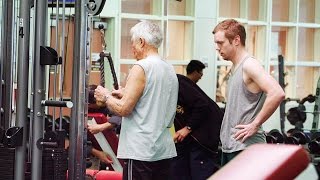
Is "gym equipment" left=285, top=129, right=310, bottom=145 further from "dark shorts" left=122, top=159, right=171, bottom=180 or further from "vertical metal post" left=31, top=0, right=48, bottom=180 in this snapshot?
"vertical metal post" left=31, top=0, right=48, bottom=180

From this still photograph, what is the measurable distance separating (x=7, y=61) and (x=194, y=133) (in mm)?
1606

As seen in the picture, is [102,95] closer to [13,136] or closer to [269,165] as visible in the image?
[13,136]

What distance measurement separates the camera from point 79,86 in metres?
3.36

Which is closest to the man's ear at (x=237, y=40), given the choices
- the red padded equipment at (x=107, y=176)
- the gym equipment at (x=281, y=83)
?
the red padded equipment at (x=107, y=176)

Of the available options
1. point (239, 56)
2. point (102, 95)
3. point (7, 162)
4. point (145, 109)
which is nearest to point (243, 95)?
point (239, 56)

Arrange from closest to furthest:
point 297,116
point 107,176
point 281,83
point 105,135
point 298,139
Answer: point 107,176, point 105,135, point 298,139, point 281,83, point 297,116

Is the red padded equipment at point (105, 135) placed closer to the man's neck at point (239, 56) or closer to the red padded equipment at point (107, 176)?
the red padded equipment at point (107, 176)

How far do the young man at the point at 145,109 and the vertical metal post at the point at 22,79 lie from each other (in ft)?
1.45

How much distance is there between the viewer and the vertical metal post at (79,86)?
335 centimetres

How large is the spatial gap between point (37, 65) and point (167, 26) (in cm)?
527

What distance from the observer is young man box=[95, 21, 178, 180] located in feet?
10.4

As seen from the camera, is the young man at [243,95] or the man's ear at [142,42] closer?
the young man at [243,95]

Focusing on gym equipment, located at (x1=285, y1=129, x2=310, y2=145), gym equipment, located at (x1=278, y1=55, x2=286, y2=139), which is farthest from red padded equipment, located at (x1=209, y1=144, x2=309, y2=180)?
gym equipment, located at (x1=278, y1=55, x2=286, y2=139)

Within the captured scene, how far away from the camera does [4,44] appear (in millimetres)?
3488
